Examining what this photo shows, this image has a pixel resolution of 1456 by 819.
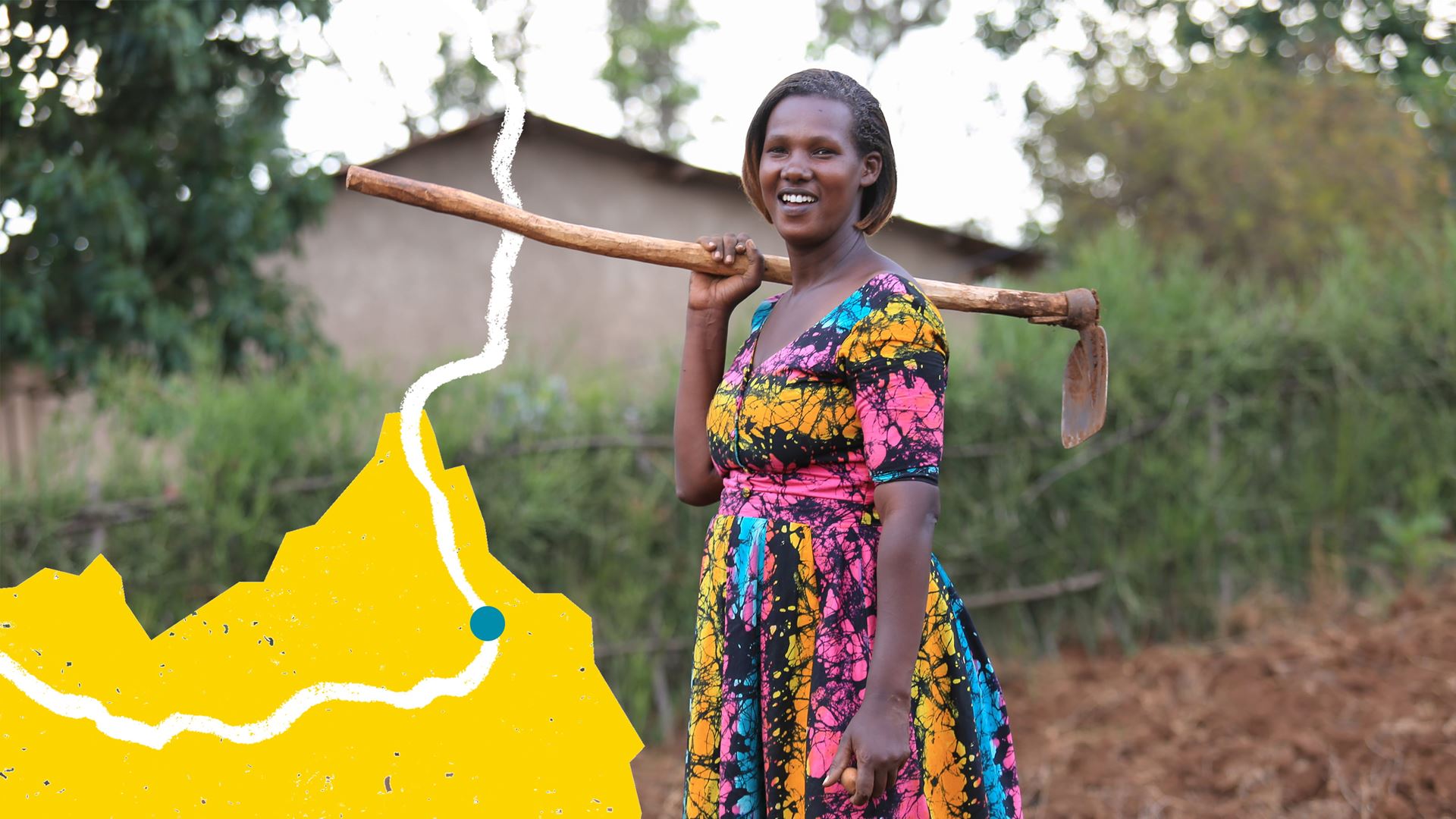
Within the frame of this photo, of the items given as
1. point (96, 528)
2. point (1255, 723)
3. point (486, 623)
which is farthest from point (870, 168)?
point (1255, 723)

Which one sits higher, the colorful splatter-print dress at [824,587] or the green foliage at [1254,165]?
the green foliage at [1254,165]

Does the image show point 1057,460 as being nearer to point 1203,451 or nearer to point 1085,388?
point 1203,451

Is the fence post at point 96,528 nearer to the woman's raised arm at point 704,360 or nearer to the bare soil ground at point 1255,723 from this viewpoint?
the bare soil ground at point 1255,723

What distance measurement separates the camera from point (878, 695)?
5.49 ft

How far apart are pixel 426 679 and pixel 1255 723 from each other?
137 inches

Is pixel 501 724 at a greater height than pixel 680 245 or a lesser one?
lesser

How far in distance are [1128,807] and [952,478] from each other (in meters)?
1.56

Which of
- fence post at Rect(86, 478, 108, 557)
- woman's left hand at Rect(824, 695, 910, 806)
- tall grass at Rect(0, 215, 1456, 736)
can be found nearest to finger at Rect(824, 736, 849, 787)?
woman's left hand at Rect(824, 695, 910, 806)

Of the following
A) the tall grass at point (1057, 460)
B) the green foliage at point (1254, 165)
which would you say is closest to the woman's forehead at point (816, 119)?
the tall grass at point (1057, 460)

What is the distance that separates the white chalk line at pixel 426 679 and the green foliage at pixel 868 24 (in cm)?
1829

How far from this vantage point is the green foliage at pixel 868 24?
19.5m

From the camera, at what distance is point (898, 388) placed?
1.70 meters

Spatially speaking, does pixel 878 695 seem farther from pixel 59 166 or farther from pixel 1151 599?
pixel 59 166

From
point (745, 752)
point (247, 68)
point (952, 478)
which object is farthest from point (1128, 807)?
point (247, 68)
